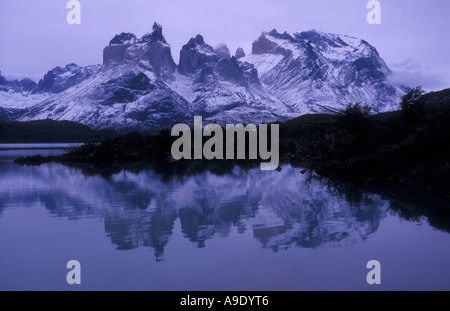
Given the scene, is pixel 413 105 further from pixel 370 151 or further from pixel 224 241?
pixel 224 241

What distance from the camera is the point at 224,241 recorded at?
15.8m

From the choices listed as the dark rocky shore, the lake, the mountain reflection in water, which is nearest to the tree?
the dark rocky shore

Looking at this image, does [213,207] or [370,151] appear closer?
[213,207]

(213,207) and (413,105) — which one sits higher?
(413,105)

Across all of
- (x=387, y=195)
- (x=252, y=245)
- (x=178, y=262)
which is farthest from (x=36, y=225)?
(x=387, y=195)

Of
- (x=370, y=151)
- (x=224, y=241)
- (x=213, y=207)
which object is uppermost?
(x=370, y=151)

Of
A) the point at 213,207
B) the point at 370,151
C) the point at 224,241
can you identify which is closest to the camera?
the point at 224,241

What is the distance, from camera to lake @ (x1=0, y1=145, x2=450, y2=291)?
11.5m

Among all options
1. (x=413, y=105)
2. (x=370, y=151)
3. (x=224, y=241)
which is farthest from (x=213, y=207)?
(x=413, y=105)

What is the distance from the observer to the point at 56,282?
453 inches

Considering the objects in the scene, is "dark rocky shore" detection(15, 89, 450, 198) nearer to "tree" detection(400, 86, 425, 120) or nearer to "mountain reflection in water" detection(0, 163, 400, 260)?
"tree" detection(400, 86, 425, 120)

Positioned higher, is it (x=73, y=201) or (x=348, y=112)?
(x=348, y=112)
